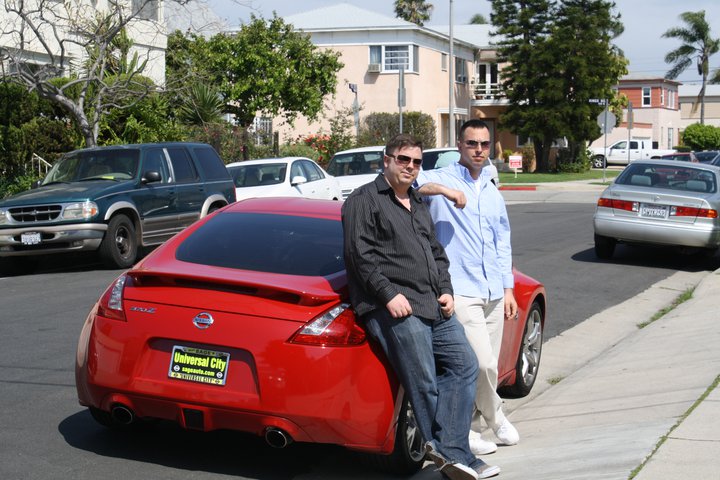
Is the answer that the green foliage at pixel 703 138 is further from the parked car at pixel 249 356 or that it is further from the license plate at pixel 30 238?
the parked car at pixel 249 356

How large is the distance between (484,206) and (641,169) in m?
11.0

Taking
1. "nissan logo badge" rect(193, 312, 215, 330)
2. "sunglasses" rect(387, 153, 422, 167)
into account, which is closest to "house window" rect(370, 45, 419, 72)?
"sunglasses" rect(387, 153, 422, 167)

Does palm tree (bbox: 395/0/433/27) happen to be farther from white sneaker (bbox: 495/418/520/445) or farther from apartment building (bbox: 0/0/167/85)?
white sneaker (bbox: 495/418/520/445)

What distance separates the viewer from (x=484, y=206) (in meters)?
5.82

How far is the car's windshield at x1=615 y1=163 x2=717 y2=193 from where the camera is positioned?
15656mm

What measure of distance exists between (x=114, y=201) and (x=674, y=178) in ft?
28.9

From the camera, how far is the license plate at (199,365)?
5176 mm

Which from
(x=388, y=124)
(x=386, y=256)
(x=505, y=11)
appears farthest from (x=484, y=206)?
(x=505, y=11)

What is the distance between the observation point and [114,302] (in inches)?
221

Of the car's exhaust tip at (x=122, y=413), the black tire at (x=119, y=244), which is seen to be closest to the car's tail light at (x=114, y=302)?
the car's exhaust tip at (x=122, y=413)

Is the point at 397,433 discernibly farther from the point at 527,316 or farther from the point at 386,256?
the point at 527,316

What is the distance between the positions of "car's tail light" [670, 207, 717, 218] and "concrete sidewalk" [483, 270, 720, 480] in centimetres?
409

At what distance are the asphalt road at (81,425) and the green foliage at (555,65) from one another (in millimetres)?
40756

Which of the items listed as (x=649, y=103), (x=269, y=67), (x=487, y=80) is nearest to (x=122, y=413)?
(x=269, y=67)
